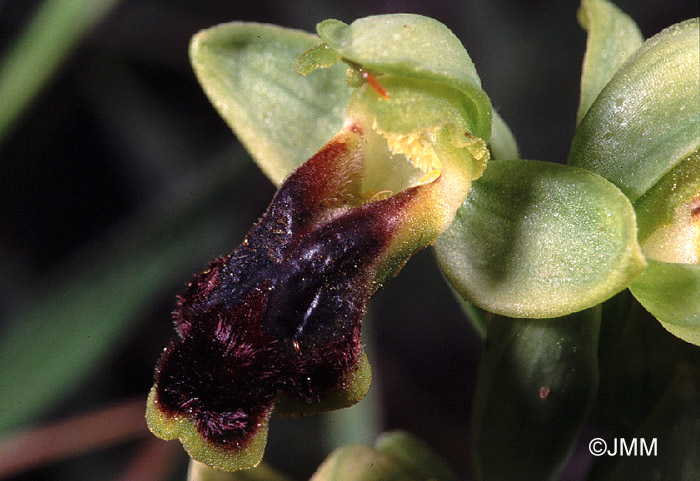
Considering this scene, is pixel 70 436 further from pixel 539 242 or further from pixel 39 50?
pixel 539 242

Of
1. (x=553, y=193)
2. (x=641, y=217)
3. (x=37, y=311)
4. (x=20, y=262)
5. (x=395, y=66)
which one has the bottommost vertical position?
(x=20, y=262)

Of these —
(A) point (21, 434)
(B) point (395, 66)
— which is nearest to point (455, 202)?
(B) point (395, 66)

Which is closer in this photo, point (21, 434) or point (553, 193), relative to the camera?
point (553, 193)

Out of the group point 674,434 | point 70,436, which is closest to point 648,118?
point 674,434

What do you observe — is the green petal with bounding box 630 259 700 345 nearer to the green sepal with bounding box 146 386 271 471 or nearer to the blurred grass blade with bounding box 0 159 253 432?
the green sepal with bounding box 146 386 271 471

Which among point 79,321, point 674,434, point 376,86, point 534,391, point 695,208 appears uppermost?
point 376,86

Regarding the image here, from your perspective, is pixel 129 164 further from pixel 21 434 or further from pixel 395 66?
pixel 395 66
